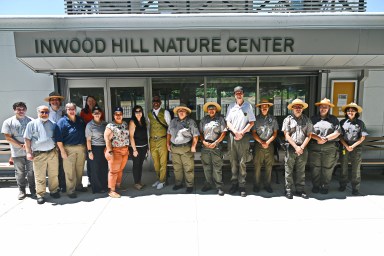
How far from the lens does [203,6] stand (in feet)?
20.2

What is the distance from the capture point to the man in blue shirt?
4369 millimetres

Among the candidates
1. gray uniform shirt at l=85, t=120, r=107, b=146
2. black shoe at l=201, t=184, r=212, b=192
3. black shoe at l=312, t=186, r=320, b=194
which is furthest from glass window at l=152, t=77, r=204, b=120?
black shoe at l=312, t=186, r=320, b=194

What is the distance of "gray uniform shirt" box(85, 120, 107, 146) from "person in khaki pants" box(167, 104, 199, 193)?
1188mm

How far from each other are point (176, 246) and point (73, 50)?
371cm

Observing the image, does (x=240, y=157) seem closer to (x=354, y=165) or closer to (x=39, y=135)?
(x=354, y=165)

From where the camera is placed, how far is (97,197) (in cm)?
456

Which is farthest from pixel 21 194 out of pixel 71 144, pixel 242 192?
pixel 242 192

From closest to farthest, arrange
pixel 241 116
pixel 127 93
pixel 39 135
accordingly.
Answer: pixel 39 135 < pixel 241 116 < pixel 127 93

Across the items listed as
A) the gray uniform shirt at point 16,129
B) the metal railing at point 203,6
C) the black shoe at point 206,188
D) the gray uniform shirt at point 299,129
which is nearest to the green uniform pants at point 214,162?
the black shoe at point 206,188

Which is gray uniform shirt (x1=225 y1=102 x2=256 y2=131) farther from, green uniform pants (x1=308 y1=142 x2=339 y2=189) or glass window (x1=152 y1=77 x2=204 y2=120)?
glass window (x1=152 y1=77 x2=204 y2=120)

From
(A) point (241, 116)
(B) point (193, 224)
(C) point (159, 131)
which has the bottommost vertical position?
(B) point (193, 224)

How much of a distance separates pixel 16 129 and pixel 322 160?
18.1ft

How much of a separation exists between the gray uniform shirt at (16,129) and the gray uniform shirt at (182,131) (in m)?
2.66

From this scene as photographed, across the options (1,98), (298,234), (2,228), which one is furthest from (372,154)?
(1,98)
